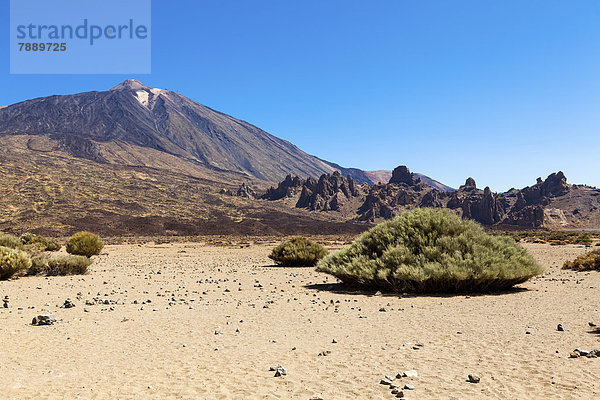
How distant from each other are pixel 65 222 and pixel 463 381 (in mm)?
81670

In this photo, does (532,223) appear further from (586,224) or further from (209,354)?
(209,354)

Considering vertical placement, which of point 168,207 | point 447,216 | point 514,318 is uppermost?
point 168,207

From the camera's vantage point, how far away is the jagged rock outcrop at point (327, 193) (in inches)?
5999

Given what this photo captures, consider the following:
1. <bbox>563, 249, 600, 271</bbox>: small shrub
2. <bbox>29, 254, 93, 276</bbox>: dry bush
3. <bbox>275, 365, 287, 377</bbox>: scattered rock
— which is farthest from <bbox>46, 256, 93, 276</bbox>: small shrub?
<bbox>563, 249, 600, 271</bbox>: small shrub

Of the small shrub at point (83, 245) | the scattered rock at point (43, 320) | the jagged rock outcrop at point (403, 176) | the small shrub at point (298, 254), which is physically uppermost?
the jagged rock outcrop at point (403, 176)

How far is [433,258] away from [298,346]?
7.05 metres

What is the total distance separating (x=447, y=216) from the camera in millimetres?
14039

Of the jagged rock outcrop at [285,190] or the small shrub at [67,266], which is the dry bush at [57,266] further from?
the jagged rock outcrop at [285,190]

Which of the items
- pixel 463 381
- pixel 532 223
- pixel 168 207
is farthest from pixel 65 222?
pixel 532 223

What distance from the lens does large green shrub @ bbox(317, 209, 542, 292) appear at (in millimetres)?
12305

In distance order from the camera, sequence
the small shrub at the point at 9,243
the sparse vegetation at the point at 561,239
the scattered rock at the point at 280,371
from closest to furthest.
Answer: the scattered rock at the point at 280,371
the small shrub at the point at 9,243
the sparse vegetation at the point at 561,239

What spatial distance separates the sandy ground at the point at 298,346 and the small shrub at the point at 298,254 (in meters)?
11.4

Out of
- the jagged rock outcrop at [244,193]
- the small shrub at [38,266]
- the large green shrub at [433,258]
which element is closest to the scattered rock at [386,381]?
the large green shrub at [433,258]

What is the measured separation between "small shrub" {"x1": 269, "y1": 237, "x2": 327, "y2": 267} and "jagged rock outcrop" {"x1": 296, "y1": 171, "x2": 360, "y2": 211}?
406 ft
